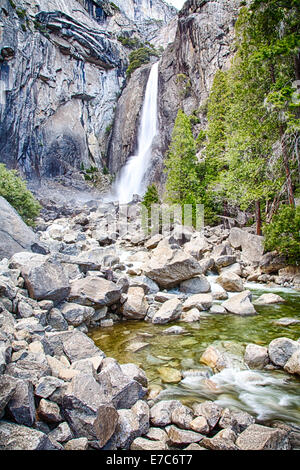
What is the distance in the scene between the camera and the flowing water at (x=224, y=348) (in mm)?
4473

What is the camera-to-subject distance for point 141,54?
57.7m

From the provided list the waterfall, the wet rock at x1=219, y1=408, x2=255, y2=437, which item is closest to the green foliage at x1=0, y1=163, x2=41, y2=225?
the wet rock at x1=219, y1=408, x2=255, y2=437

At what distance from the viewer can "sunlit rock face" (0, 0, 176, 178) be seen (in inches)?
1558

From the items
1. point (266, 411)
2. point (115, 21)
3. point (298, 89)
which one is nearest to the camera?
point (266, 411)

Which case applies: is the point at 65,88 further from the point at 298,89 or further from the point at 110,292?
the point at 110,292

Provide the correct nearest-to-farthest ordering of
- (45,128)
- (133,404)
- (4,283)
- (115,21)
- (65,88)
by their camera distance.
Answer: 1. (133,404)
2. (4,283)
3. (45,128)
4. (65,88)
5. (115,21)

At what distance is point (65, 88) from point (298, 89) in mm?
46575

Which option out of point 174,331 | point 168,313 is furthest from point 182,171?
point 174,331

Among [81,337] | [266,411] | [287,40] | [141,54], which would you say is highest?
[141,54]

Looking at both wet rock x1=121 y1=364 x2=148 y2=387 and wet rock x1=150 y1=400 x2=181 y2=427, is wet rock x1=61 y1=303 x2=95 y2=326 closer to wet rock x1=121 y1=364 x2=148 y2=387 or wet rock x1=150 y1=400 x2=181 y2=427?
wet rock x1=121 y1=364 x2=148 y2=387

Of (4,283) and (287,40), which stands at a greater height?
(287,40)

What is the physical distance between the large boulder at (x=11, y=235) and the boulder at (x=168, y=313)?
532 centimetres

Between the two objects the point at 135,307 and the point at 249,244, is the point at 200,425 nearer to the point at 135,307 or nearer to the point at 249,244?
the point at 135,307

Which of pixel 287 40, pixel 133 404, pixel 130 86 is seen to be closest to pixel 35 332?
pixel 133 404
